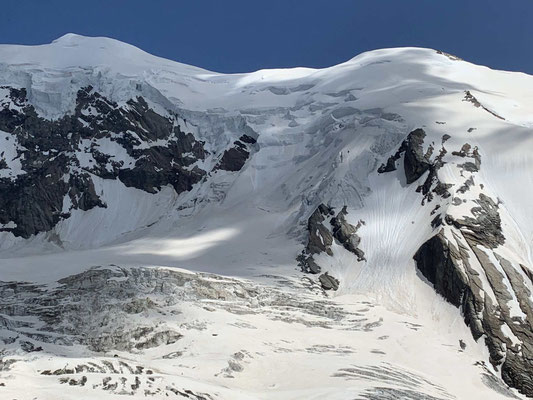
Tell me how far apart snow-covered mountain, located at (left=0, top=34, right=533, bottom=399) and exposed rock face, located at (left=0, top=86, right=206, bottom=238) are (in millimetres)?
330

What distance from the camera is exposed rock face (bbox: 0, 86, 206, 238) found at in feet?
374

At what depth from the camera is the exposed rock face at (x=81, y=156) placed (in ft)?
374

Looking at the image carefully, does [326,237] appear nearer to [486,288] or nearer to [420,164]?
[420,164]

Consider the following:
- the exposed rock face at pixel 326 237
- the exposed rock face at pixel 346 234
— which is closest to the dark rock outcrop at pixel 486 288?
the exposed rock face at pixel 346 234

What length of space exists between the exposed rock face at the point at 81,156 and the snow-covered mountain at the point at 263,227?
33cm

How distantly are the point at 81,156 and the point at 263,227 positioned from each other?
46126 mm

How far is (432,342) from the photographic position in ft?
198

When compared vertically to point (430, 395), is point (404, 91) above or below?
above

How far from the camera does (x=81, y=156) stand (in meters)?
122

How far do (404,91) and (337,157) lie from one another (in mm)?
22647

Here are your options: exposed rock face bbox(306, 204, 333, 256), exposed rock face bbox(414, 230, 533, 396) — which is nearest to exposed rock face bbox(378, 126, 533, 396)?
exposed rock face bbox(414, 230, 533, 396)

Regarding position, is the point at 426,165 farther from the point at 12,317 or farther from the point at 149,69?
the point at 149,69

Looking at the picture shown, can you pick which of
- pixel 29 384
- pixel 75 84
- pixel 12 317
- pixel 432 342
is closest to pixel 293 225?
pixel 432 342

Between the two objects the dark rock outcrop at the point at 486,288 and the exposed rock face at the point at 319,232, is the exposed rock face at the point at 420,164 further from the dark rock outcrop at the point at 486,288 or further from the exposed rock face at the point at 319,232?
the exposed rock face at the point at 319,232
